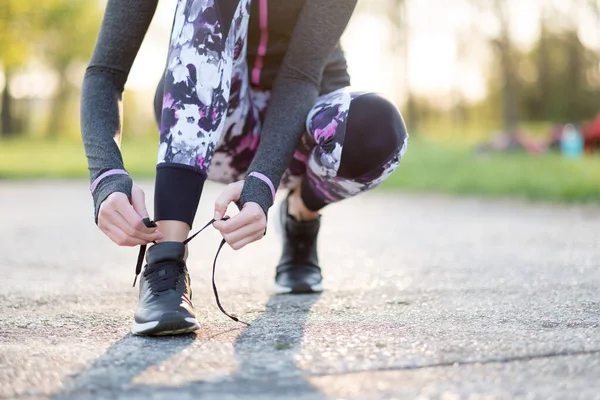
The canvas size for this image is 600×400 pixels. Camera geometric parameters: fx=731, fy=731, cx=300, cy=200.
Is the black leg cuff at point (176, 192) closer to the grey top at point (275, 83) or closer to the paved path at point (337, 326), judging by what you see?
the grey top at point (275, 83)

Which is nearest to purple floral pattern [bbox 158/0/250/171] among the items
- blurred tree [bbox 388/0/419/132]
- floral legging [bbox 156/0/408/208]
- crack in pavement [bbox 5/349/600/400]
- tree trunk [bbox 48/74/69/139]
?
floral legging [bbox 156/0/408/208]

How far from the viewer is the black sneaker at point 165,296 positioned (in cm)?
131

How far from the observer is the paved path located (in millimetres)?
1026

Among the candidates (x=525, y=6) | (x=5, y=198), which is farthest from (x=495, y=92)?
(x=5, y=198)

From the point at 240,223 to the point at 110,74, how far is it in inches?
20.8

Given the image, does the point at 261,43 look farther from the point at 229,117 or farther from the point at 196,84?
the point at 196,84

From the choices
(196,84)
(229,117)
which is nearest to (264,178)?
Answer: (196,84)

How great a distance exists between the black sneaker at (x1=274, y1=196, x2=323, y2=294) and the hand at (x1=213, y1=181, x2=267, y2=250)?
613 millimetres

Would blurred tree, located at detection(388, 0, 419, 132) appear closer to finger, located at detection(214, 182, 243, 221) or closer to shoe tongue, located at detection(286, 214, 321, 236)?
shoe tongue, located at detection(286, 214, 321, 236)

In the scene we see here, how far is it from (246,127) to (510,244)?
1433 millimetres

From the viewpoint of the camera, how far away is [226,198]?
52.0 inches

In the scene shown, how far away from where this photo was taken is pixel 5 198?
5.64 metres

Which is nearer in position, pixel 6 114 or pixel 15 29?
pixel 15 29

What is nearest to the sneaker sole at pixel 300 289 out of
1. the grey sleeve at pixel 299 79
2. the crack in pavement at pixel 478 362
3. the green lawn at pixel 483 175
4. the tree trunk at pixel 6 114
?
the grey sleeve at pixel 299 79
